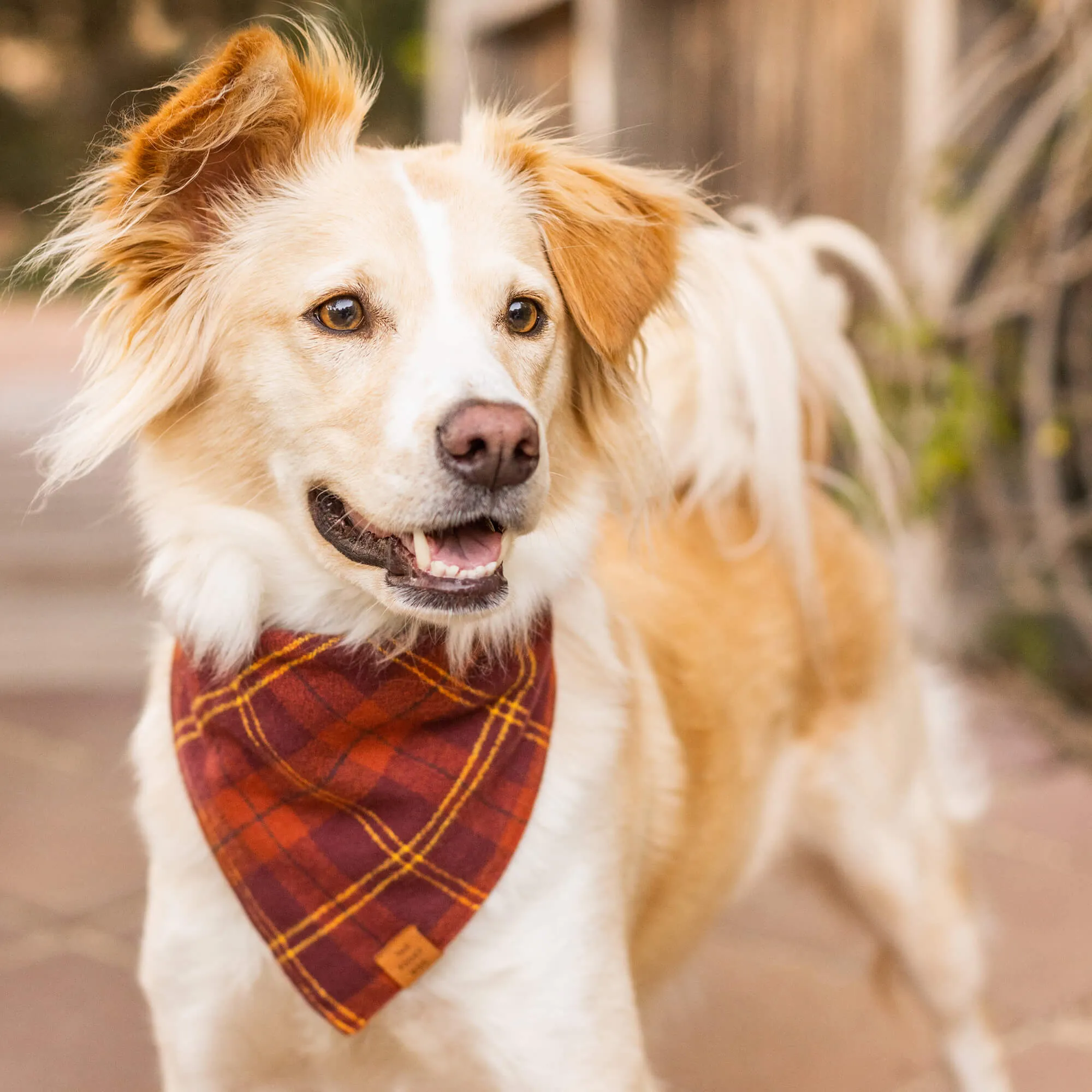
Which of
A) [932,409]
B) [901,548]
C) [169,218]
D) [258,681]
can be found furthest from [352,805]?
[901,548]

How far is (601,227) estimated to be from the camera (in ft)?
6.24

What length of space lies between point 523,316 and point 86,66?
12421mm

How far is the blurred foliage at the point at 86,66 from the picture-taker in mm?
11109

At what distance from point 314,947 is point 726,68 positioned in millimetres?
5311

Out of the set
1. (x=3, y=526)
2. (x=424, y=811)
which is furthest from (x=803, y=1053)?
(x=3, y=526)

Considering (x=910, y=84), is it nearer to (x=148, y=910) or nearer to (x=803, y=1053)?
(x=803, y=1053)

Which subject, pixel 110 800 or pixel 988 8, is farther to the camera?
pixel 988 8

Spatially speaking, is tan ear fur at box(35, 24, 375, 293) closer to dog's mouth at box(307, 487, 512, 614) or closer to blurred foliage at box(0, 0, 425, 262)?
dog's mouth at box(307, 487, 512, 614)

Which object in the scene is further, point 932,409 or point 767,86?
point 767,86

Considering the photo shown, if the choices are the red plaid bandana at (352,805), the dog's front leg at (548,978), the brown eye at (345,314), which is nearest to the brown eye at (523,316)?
the brown eye at (345,314)

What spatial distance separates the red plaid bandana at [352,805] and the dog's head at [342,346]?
0.29 feet

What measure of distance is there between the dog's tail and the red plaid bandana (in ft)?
2.47

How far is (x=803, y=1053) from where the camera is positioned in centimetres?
282

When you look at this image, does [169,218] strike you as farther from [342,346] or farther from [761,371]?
[761,371]
